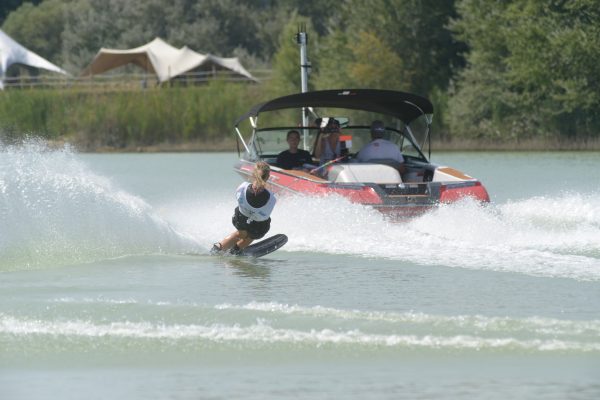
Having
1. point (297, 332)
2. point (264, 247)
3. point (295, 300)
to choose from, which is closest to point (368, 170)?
point (264, 247)

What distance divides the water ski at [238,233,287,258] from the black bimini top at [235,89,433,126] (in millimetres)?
4124

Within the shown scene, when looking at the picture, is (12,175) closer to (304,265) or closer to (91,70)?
(304,265)

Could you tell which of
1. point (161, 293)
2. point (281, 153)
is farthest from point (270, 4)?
point (161, 293)

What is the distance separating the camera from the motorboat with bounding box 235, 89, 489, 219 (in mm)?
15211

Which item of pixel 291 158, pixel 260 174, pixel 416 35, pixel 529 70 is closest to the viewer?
pixel 260 174

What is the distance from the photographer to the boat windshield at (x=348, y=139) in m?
18.4

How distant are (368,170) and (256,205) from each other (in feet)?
9.86

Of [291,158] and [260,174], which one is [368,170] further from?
[260,174]

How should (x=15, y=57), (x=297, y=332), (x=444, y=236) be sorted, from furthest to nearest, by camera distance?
1. (x=15, y=57)
2. (x=444, y=236)
3. (x=297, y=332)

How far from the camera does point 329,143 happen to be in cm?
1775

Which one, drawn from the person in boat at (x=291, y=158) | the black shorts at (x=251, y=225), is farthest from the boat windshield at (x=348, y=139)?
the black shorts at (x=251, y=225)

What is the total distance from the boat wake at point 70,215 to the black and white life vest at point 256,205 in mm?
1560

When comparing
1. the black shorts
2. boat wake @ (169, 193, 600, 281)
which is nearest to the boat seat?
boat wake @ (169, 193, 600, 281)

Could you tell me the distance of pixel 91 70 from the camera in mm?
61156
